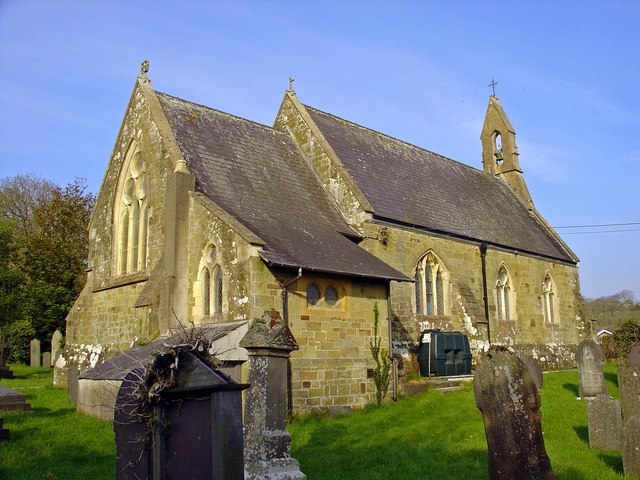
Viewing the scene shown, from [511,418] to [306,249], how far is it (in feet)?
31.1

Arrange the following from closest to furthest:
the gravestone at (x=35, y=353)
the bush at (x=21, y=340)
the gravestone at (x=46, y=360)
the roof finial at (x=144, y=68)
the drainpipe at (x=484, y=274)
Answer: the roof finial at (x=144, y=68) → the drainpipe at (x=484, y=274) → the gravestone at (x=46, y=360) → the gravestone at (x=35, y=353) → the bush at (x=21, y=340)

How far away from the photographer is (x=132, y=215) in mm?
20016

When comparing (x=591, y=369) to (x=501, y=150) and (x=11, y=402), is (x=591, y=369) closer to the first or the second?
(x=11, y=402)

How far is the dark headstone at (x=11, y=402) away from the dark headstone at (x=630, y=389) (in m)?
12.4

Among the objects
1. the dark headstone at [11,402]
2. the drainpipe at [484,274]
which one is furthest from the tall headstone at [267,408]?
the drainpipe at [484,274]

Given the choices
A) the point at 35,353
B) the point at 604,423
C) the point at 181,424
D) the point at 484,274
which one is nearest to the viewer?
the point at 181,424

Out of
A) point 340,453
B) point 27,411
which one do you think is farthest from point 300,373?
point 27,411

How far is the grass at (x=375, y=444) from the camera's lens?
31.3 ft

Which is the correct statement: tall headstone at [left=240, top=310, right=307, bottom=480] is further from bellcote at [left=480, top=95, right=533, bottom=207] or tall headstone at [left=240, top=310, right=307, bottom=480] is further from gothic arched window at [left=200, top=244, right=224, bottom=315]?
bellcote at [left=480, top=95, right=533, bottom=207]

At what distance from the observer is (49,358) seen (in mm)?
31062

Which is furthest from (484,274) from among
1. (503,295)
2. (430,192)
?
(430,192)

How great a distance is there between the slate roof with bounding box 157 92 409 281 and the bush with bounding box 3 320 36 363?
60.7 ft

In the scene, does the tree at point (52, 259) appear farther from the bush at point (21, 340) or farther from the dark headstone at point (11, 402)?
the dark headstone at point (11, 402)

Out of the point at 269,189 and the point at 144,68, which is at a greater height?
the point at 144,68
